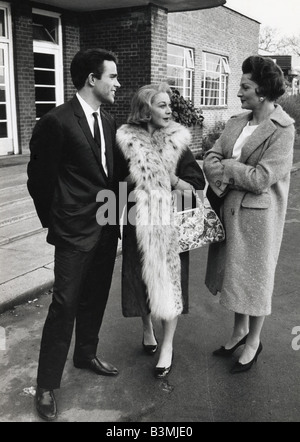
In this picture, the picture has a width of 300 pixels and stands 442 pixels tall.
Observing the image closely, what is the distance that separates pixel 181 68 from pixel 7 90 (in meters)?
7.90

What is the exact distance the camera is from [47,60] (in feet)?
36.8

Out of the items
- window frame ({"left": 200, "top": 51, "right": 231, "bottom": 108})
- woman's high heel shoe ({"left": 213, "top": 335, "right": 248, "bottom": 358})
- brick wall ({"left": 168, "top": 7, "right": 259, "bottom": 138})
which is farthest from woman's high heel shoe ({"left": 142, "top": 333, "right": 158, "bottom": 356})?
window frame ({"left": 200, "top": 51, "right": 231, "bottom": 108})

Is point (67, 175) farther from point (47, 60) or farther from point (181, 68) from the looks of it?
point (181, 68)

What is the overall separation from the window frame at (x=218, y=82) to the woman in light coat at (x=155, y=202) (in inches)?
609

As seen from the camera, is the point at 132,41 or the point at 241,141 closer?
the point at 241,141

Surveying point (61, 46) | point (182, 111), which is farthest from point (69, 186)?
point (182, 111)

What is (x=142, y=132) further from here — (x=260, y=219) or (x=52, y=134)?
(x=260, y=219)

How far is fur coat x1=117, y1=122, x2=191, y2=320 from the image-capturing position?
2.93 meters

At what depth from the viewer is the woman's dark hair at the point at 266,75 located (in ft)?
9.53

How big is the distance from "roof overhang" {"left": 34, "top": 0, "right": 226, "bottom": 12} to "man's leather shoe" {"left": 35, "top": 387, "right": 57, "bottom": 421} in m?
9.34

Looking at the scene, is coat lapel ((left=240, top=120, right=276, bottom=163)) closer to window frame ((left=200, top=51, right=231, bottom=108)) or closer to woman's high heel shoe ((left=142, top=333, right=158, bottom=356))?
woman's high heel shoe ((left=142, top=333, right=158, bottom=356))

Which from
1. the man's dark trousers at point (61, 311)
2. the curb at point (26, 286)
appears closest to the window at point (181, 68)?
the curb at point (26, 286)

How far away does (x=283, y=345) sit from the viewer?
366 cm
